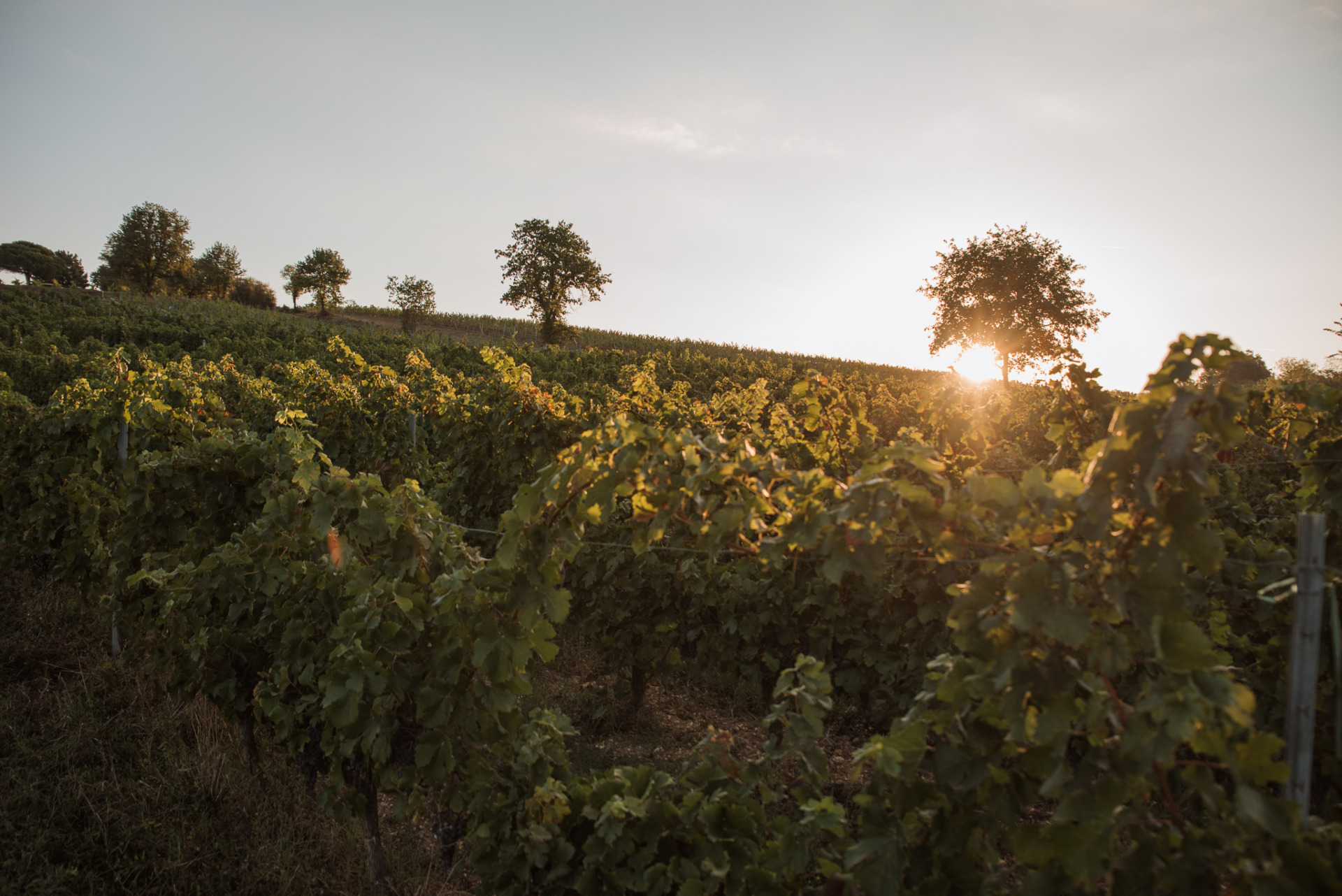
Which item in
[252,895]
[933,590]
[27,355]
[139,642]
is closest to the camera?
[252,895]

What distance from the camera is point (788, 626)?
4297mm

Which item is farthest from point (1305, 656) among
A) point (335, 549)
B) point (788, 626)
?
point (335, 549)

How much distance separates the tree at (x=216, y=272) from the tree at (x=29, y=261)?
24.4 m

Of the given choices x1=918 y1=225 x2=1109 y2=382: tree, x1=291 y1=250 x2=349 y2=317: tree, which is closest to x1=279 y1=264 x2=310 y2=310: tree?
x1=291 y1=250 x2=349 y2=317: tree

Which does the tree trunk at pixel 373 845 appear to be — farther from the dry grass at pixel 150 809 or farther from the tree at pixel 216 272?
the tree at pixel 216 272

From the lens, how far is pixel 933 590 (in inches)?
150

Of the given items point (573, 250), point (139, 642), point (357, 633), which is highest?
point (573, 250)

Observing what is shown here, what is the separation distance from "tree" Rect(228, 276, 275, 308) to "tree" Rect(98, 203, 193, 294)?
6.18 meters

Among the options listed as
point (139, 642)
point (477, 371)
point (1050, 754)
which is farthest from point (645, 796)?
point (477, 371)

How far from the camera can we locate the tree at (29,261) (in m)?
77.0

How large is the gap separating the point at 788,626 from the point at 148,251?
8056 centimetres

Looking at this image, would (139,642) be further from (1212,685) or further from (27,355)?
(27,355)

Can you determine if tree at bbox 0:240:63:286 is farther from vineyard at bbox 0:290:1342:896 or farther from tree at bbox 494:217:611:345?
vineyard at bbox 0:290:1342:896

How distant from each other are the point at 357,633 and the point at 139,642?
2769 millimetres
